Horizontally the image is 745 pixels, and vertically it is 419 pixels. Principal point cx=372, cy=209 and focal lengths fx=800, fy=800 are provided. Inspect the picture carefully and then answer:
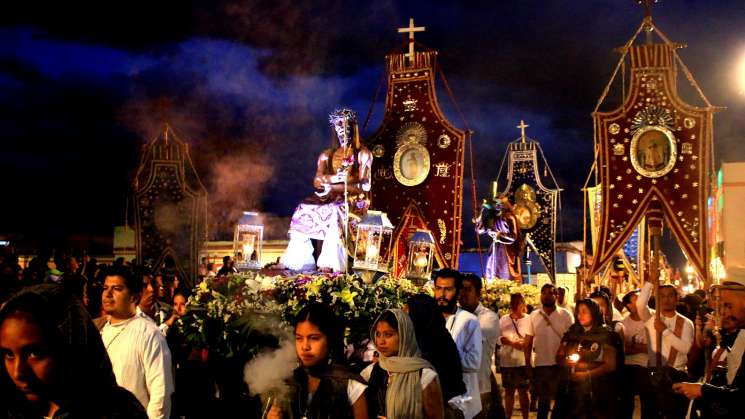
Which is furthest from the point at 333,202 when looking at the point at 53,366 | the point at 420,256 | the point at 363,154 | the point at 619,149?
the point at 53,366

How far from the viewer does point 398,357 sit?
4.55 m

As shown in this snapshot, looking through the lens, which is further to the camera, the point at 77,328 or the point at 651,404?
the point at 651,404

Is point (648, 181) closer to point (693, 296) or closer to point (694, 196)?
point (694, 196)

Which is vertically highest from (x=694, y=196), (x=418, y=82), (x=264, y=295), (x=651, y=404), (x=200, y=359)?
(x=418, y=82)

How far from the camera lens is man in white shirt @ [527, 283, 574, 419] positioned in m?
10.2

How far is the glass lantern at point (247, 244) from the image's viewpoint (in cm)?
1273

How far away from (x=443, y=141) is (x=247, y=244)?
1532cm

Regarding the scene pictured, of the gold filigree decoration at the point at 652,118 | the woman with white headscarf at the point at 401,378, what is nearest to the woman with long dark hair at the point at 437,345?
the woman with white headscarf at the point at 401,378

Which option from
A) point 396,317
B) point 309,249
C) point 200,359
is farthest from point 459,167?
point 396,317

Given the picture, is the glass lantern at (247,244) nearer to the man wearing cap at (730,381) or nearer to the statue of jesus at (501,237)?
the man wearing cap at (730,381)

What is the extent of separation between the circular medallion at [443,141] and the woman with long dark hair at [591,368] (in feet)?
61.1

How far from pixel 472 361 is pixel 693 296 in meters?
6.93

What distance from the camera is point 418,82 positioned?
27.6 metres

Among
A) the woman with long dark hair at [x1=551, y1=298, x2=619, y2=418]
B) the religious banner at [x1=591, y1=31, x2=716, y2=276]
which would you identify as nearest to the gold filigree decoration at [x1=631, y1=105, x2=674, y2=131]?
the religious banner at [x1=591, y1=31, x2=716, y2=276]
